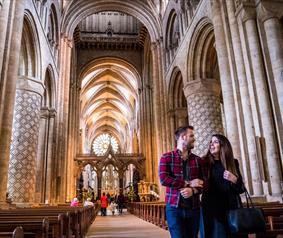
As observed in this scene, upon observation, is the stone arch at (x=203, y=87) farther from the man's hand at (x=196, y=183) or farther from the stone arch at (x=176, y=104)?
the man's hand at (x=196, y=183)

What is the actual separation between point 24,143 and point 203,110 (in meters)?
7.04

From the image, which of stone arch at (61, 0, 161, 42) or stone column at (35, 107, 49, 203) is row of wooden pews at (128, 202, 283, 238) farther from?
stone arch at (61, 0, 161, 42)

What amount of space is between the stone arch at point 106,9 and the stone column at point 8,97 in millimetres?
9853

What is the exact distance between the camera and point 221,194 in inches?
90.0

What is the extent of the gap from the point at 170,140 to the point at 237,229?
13.9 m

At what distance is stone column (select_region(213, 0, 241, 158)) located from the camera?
313 inches

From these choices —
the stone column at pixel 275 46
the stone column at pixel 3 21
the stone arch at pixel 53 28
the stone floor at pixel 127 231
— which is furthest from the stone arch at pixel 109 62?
the stone column at pixel 275 46

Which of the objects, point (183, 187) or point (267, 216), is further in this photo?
point (267, 216)

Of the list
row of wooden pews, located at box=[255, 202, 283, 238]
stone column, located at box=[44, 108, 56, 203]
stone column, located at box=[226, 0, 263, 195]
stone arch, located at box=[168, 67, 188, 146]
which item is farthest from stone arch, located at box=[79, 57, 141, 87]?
row of wooden pews, located at box=[255, 202, 283, 238]

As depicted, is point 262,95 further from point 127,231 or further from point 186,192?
point 186,192

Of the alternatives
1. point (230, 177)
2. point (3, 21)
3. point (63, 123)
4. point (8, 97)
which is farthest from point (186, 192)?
point (63, 123)

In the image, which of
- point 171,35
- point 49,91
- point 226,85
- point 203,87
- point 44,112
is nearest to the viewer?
point 226,85

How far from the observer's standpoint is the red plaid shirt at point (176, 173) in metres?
2.28

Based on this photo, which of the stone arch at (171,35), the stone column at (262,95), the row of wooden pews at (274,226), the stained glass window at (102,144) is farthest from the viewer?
the stained glass window at (102,144)
